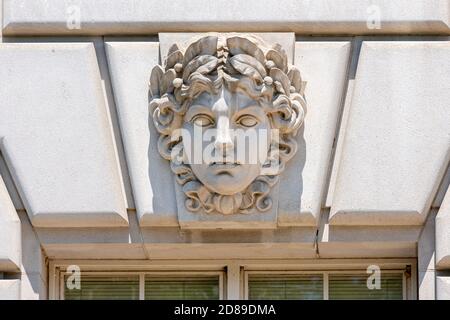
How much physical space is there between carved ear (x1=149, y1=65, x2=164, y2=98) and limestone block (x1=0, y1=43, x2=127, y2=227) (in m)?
0.34

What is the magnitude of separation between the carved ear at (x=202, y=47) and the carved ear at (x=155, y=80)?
244 mm

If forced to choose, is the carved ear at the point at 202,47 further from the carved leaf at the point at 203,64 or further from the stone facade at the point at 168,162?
the stone facade at the point at 168,162

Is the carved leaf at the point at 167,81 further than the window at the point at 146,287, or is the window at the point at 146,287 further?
the window at the point at 146,287

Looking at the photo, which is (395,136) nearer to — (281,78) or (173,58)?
(281,78)

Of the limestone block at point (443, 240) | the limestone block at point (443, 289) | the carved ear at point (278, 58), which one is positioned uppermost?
the carved ear at point (278, 58)

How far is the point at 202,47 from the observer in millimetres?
16781

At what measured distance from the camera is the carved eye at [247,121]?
1678 cm

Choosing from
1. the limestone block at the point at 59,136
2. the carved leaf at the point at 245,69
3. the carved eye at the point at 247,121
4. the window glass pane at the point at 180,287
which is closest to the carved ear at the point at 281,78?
the carved leaf at the point at 245,69

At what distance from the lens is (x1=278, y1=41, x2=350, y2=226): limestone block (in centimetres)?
1684

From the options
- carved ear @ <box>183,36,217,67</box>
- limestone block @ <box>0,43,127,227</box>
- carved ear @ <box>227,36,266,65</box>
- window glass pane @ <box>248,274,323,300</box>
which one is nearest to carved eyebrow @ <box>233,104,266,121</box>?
carved ear @ <box>227,36,266,65</box>

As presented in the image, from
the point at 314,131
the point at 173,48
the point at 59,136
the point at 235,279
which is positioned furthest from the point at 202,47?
the point at 235,279

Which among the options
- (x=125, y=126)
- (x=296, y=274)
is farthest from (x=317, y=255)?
(x=125, y=126)
